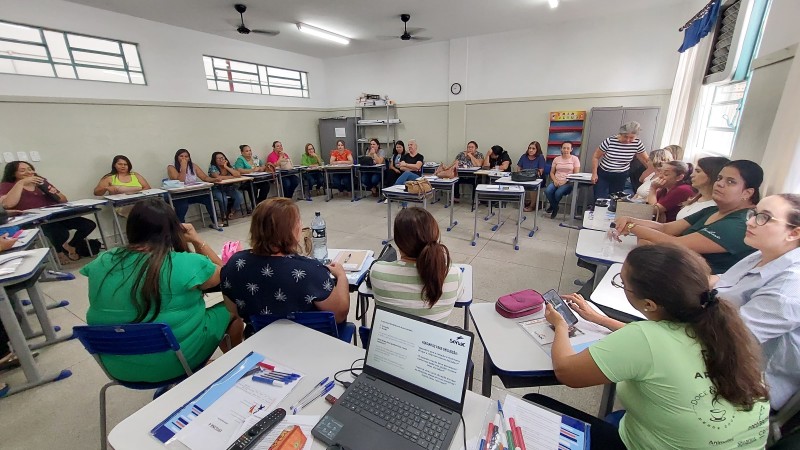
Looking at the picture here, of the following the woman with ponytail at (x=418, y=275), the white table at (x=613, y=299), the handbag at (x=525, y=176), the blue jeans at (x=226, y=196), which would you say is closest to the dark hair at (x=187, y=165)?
the blue jeans at (x=226, y=196)

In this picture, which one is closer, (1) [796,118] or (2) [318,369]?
(2) [318,369]

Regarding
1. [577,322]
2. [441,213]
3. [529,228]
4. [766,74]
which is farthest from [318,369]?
[441,213]

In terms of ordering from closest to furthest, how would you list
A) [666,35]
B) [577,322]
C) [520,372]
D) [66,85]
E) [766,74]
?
[520,372]
[577,322]
[766,74]
[66,85]
[666,35]

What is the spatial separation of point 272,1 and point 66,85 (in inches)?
117

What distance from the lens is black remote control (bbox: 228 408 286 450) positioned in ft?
2.69

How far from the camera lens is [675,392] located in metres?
0.82

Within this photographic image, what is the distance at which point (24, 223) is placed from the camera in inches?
Answer: 128

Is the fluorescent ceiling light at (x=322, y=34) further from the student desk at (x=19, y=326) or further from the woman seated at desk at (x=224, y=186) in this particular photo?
the student desk at (x=19, y=326)

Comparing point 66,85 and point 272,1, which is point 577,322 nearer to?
point 272,1

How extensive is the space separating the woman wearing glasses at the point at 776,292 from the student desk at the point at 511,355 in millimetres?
523

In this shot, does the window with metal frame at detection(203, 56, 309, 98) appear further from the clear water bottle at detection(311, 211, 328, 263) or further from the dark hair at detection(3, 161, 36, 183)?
the clear water bottle at detection(311, 211, 328, 263)

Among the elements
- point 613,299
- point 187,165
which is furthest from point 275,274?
point 187,165

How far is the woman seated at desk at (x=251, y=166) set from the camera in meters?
6.26

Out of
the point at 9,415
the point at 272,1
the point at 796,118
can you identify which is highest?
the point at 272,1
